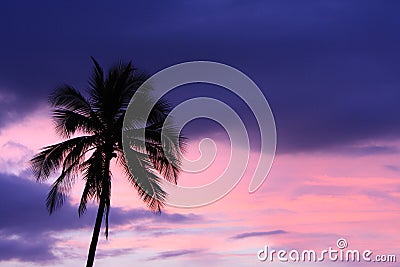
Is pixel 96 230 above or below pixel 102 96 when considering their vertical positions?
below

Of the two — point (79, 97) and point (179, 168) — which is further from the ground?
point (79, 97)

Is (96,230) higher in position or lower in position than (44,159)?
lower

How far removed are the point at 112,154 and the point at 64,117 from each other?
2857 mm

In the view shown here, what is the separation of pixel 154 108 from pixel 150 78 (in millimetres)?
1483

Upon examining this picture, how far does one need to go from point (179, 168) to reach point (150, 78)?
4530mm

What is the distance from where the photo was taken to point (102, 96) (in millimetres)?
46000

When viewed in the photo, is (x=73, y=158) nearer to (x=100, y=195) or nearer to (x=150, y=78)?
(x=100, y=195)

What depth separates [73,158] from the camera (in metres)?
44.9

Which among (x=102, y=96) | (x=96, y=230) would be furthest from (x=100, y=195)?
(x=102, y=96)

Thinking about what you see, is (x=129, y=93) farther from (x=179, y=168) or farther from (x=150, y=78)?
(x=179, y=168)

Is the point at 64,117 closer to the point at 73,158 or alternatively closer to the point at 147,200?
the point at 73,158

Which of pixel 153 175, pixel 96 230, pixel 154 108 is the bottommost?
pixel 96 230

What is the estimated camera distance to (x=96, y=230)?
44156mm

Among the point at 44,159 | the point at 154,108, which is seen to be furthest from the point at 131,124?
the point at 44,159
